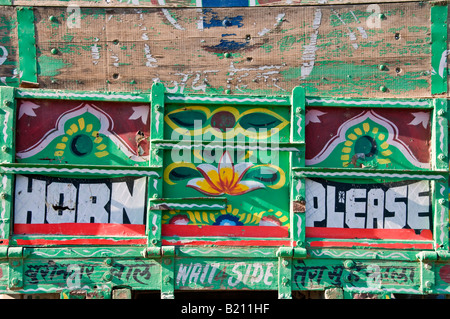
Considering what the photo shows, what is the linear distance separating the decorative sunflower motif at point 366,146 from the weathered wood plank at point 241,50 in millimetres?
307

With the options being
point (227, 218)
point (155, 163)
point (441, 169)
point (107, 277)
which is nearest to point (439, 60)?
point (441, 169)

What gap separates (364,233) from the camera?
15.3ft

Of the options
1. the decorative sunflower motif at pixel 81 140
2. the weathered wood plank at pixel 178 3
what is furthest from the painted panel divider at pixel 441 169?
the decorative sunflower motif at pixel 81 140

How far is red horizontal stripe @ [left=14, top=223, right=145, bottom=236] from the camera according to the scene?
15.0ft

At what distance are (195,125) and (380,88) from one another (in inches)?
62.1

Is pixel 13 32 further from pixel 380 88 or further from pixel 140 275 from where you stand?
pixel 380 88

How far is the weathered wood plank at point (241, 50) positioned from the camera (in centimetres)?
484

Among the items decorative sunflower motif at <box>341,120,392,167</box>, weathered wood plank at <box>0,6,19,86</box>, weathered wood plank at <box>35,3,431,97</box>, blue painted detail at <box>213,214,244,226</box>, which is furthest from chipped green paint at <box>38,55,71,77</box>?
decorative sunflower motif at <box>341,120,392,167</box>

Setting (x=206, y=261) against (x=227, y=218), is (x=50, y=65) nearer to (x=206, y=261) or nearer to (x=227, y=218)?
(x=227, y=218)

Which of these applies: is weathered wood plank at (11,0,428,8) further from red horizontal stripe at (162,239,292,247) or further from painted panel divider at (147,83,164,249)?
red horizontal stripe at (162,239,292,247)

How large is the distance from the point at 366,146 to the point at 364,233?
71 centimetres

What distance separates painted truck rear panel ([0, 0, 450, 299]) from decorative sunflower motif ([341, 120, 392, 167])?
0.4 inches

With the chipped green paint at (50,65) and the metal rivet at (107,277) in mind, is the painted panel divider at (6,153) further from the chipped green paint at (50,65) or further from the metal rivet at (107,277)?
the metal rivet at (107,277)

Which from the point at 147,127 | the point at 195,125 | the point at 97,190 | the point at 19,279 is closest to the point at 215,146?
the point at 195,125
